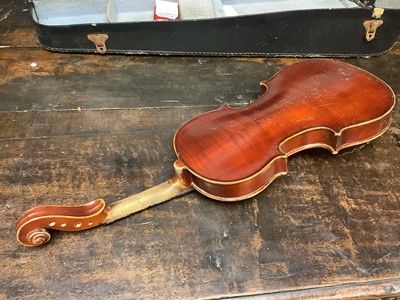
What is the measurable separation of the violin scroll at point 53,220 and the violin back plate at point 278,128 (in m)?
0.18

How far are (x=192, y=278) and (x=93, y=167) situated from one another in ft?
1.05

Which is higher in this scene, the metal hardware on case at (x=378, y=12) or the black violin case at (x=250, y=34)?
the metal hardware on case at (x=378, y=12)

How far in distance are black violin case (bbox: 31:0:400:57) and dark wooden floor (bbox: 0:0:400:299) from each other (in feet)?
0.30

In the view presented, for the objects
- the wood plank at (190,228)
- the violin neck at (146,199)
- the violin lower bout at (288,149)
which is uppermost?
the violin lower bout at (288,149)

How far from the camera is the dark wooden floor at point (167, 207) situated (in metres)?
0.68

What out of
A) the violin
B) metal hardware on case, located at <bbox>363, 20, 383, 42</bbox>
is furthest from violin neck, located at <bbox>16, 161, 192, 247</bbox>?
metal hardware on case, located at <bbox>363, 20, 383, 42</bbox>

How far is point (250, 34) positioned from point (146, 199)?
1.90 ft

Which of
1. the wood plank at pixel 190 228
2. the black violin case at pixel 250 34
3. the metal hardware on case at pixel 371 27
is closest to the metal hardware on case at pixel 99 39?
the black violin case at pixel 250 34

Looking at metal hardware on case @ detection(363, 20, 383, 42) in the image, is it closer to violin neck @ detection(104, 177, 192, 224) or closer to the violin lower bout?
the violin lower bout

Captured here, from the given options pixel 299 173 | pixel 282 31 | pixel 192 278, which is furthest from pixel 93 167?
pixel 282 31

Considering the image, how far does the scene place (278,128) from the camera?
79cm

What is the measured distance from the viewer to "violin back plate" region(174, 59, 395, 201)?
2.38 feet

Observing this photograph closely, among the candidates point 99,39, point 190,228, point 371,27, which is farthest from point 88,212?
point 371,27

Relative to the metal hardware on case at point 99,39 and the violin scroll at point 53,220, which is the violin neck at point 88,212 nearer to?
the violin scroll at point 53,220
